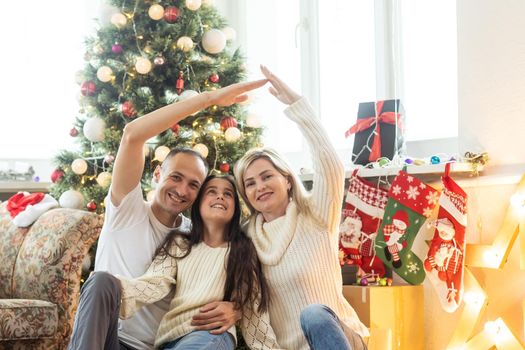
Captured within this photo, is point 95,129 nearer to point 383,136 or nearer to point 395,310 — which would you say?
point 383,136

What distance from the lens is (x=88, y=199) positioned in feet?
10.9

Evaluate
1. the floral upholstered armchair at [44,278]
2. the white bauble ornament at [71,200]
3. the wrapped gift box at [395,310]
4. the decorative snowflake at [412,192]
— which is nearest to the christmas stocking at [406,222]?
the decorative snowflake at [412,192]

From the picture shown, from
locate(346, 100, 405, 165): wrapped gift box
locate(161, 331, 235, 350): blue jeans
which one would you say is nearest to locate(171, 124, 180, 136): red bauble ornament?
locate(346, 100, 405, 165): wrapped gift box

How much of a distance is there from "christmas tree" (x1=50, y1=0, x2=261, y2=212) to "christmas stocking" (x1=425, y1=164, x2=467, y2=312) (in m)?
1.07

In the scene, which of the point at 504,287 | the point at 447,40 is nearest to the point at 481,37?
the point at 447,40

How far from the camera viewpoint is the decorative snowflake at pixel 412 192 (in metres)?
2.75

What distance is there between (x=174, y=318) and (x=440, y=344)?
130cm

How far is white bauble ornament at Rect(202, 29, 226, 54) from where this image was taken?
10.9 ft

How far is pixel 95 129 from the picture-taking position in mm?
3260

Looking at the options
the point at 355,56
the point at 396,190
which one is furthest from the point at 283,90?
the point at 355,56

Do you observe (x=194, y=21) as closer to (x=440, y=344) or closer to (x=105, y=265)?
(x=105, y=265)

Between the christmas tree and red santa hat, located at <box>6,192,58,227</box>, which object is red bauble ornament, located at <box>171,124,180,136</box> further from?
red santa hat, located at <box>6,192,58,227</box>

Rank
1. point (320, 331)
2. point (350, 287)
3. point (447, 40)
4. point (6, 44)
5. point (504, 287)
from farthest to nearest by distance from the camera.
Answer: point (6, 44)
point (447, 40)
point (350, 287)
point (504, 287)
point (320, 331)

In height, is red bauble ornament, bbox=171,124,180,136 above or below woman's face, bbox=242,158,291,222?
above
